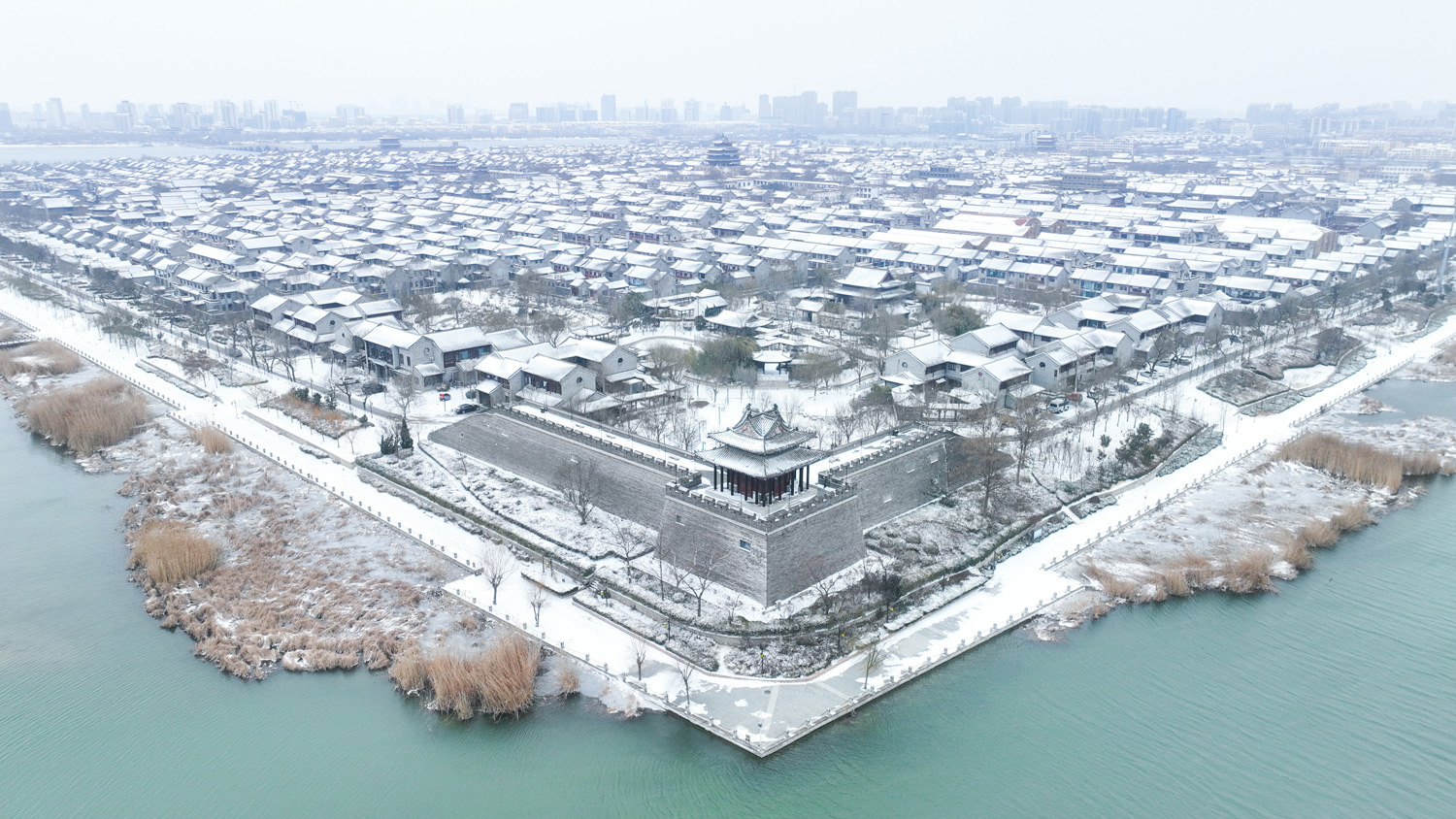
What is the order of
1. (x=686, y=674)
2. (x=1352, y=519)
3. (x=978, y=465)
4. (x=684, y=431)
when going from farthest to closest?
1. (x=684, y=431)
2. (x=978, y=465)
3. (x=1352, y=519)
4. (x=686, y=674)

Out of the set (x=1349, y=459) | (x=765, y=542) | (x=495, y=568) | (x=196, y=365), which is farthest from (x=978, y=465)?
(x=196, y=365)

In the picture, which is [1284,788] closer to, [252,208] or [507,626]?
[507,626]

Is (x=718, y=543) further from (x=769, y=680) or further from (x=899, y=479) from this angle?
(x=899, y=479)

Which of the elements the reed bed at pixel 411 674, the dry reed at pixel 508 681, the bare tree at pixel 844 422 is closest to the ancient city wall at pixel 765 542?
the dry reed at pixel 508 681

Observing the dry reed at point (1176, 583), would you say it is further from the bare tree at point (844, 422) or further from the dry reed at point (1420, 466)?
the dry reed at point (1420, 466)

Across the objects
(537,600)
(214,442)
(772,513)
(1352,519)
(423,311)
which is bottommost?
(1352,519)

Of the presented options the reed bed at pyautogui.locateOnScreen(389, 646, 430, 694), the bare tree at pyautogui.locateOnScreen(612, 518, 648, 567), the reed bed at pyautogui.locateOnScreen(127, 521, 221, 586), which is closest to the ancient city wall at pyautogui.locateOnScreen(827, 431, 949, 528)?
the bare tree at pyautogui.locateOnScreen(612, 518, 648, 567)

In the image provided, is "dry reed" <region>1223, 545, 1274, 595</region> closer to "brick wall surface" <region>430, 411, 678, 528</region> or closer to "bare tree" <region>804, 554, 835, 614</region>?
"bare tree" <region>804, 554, 835, 614</region>

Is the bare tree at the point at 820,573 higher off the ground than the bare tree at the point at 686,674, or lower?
higher
